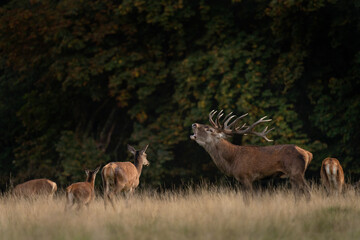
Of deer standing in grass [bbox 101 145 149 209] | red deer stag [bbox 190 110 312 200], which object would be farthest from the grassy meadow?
deer standing in grass [bbox 101 145 149 209]

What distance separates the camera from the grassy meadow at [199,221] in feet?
24.4

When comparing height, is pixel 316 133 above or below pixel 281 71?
below

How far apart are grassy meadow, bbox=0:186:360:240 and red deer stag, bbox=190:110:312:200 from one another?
53cm

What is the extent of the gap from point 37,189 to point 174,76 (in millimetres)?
4408

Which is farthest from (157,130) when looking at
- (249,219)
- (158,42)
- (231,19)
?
(249,219)

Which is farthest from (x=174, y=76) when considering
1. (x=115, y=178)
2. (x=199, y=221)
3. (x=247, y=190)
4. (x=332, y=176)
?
(x=199, y=221)

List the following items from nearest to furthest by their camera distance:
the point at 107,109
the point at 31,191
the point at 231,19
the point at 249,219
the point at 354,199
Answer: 1. the point at 249,219
2. the point at 354,199
3. the point at 31,191
4. the point at 231,19
5. the point at 107,109

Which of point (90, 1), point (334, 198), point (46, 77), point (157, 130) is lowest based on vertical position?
point (334, 198)

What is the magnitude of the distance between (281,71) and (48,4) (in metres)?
6.83

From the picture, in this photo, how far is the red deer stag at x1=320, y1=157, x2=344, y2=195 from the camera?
1128 cm

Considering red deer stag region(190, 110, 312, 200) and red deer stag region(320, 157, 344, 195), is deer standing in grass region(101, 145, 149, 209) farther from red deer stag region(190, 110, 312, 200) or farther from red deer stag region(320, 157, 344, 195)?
red deer stag region(320, 157, 344, 195)

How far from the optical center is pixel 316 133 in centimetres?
1509

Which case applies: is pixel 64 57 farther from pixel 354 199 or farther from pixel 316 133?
pixel 354 199

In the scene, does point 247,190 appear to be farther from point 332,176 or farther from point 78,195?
point 78,195
